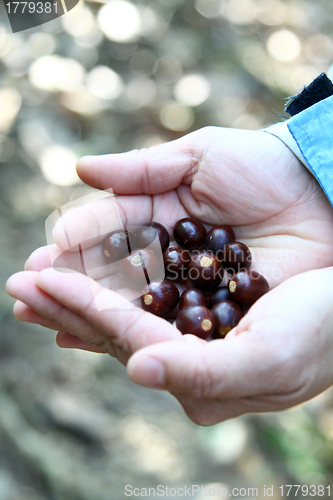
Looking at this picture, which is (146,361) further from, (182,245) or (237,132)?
(237,132)

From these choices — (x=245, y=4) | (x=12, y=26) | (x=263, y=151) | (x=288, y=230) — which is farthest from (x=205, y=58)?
(x=288, y=230)

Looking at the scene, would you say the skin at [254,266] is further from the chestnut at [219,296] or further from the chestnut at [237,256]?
the chestnut at [219,296]

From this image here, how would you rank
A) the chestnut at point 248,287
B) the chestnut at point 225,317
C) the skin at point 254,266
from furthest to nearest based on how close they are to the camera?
the chestnut at point 248,287, the chestnut at point 225,317, the skin at point 254,266

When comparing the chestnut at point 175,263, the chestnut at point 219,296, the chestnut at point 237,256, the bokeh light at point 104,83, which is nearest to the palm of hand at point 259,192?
the chestnut at point 237,256

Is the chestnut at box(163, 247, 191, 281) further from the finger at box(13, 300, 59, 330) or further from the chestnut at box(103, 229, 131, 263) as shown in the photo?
the finger at box(13, 300, 59, 330)

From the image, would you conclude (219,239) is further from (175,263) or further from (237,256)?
(175,263)

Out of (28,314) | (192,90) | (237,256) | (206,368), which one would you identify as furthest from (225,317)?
(192,90)

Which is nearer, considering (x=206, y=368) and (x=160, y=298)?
(x=206, y=368)
